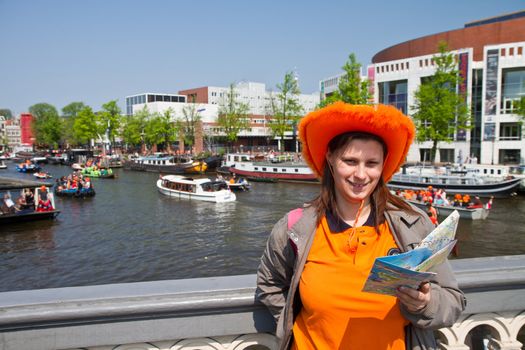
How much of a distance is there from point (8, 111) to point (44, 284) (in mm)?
206448

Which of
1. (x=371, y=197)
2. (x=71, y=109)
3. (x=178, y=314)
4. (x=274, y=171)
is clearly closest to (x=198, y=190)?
(x=274, y=171)

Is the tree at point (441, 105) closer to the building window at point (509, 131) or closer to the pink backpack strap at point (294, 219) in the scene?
the building window at point (509, 131)

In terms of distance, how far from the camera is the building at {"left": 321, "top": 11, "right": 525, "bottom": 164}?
1841 inches

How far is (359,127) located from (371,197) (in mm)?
408

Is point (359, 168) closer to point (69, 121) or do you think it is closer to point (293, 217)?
point (293, 217)

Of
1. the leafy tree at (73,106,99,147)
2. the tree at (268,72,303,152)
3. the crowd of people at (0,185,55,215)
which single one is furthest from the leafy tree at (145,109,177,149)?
the crowd of people at (0,185,55,215)

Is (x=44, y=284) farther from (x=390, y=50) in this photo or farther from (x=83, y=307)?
(x=390, y=50)

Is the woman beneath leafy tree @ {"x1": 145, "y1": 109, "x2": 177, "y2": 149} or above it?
beneath

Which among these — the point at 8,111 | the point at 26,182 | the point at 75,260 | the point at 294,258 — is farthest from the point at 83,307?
the point at 8,111

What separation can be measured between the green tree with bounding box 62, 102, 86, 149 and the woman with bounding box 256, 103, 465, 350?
119121 millimetres

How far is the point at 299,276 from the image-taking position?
2189 mm

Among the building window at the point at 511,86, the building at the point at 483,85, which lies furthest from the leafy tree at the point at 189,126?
the building window at the point at 511,86

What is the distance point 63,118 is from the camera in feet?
424

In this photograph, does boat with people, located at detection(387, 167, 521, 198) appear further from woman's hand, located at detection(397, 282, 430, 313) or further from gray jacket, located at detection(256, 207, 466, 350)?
woman's hand, located at detection(397, 282, 430, 313)
